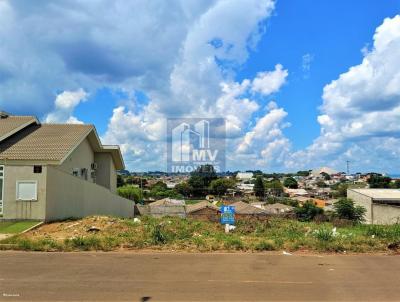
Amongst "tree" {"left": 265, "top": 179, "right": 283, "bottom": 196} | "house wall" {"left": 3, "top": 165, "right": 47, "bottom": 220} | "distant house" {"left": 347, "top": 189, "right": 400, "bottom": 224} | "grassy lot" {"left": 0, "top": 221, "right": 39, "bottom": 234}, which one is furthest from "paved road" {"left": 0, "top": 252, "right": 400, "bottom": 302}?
"tree" {"left": 265, "top": 179, "right": 283, "bottom": 196}

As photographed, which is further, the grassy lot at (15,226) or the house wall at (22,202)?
the house wall at (22,202)

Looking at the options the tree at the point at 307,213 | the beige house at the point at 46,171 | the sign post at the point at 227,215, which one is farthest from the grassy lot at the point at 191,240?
the tree at the point at 307,213

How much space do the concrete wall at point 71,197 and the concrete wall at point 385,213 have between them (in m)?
24.5

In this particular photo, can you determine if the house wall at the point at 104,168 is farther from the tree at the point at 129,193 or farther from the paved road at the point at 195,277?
the tree at the point at 129,193

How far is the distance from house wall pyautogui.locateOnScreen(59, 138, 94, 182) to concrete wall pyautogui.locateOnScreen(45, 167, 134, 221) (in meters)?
1.55

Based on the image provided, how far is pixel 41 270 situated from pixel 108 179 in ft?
88.2

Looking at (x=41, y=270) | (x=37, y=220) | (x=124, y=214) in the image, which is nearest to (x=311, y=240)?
(x=41, y=270)

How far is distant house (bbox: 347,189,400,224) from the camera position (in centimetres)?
4166

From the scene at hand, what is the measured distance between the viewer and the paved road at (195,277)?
26.6 feet

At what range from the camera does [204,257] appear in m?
12.4

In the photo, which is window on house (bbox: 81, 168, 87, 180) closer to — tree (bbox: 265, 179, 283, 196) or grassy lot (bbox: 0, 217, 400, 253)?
grassy lot (bbox: 0, 217, 400, 253)

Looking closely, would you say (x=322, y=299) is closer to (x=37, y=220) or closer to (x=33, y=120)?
(x=37, y=220)

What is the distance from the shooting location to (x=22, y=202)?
63.3ft

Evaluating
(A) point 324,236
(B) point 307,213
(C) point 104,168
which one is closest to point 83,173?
(C) point 104,168
